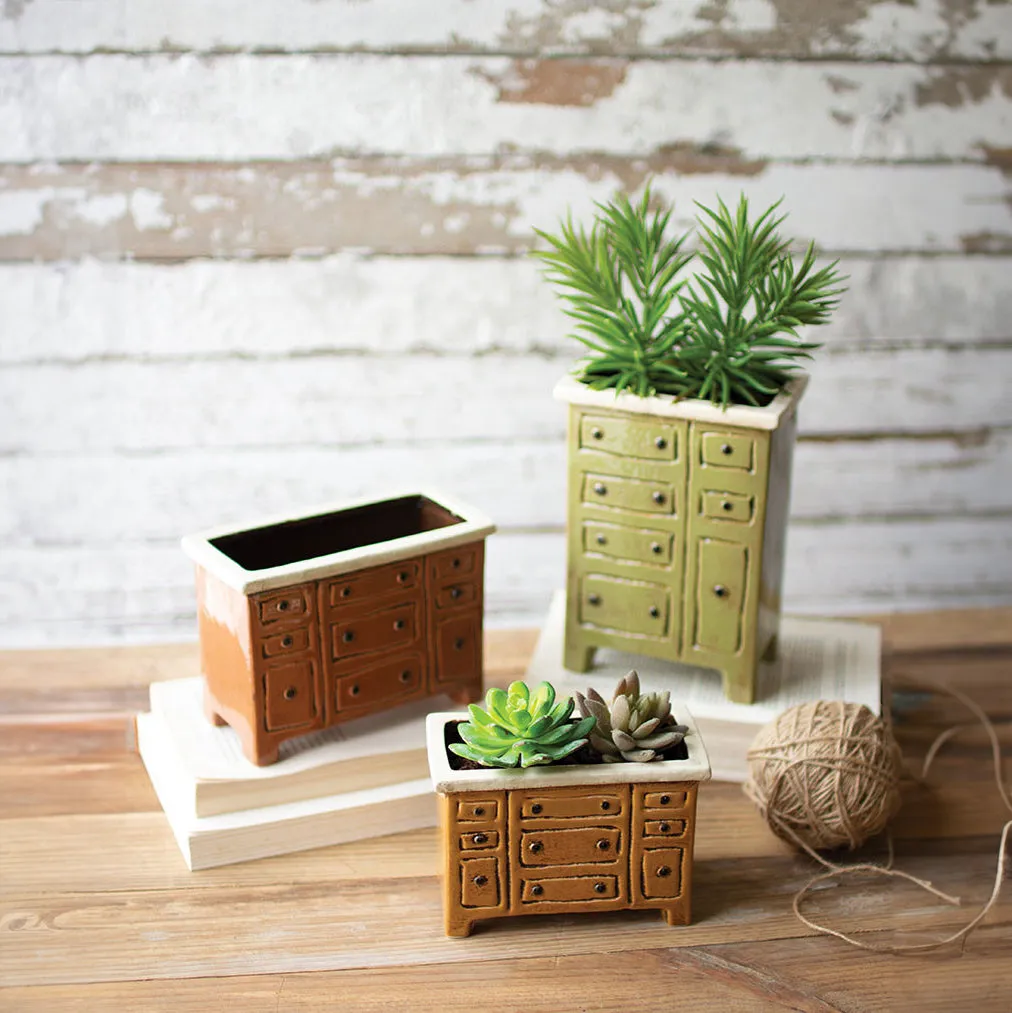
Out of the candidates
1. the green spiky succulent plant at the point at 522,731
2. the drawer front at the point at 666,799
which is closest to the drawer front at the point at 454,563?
the green spiky succulent plant at the point at 522,731

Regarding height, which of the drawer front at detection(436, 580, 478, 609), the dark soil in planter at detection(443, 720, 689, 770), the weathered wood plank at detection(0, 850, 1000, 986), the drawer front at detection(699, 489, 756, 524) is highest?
the drawer front at detection(699, 489, 756, 524)

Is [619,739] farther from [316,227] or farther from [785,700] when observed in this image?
[316,227]

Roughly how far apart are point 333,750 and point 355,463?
56 cm

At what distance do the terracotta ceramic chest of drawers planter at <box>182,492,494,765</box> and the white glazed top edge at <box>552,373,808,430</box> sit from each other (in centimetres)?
17

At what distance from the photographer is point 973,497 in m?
2.00

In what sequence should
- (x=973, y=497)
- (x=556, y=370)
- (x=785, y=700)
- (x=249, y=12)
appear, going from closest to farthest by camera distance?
(x=785, y=700) < (x=249, y=12) < (x=556, y=370) < (x=973, y=497)

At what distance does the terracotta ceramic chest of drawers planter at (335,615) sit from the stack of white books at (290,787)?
0.09ft

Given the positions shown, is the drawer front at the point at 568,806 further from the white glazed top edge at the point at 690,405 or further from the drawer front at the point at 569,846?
the white glazed top edge at the point at 690,405

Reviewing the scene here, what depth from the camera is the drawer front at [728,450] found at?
1.45 m

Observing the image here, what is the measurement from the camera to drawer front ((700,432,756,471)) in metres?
1.45

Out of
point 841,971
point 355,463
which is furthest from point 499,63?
point 841,971

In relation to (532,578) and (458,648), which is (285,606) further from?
(532,578)

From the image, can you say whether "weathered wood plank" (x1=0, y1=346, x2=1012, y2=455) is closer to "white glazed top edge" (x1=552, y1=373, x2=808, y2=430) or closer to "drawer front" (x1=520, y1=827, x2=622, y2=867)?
"white glazed top edge" (x1=552, y1=373, x2=808, y2=430)

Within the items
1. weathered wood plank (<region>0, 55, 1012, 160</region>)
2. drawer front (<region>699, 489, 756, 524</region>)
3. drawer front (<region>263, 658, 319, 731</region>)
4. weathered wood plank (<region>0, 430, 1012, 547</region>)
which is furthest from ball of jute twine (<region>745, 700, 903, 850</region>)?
weathered wood plank (<region>0, 55, 1012, 160</region>)
